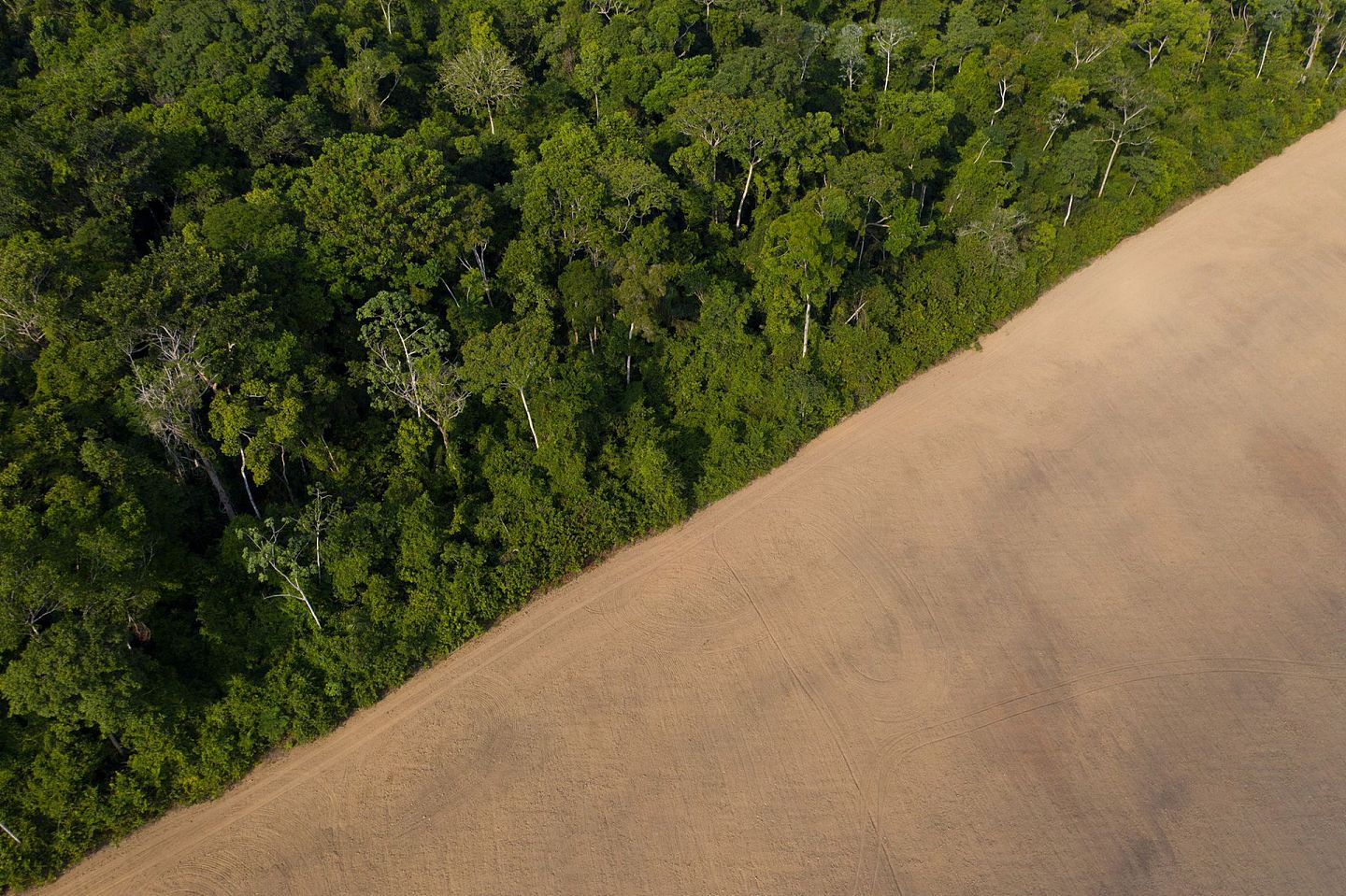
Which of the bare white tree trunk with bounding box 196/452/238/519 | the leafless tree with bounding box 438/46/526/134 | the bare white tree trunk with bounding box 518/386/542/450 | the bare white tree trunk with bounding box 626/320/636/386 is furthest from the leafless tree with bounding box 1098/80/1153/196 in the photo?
the bare white tree trunk with bounding box 196/452/238/519

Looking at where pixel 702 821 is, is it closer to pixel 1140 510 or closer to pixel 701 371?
pixel 701 371

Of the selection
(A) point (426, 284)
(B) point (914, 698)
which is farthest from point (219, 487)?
(B) point (914, 698)

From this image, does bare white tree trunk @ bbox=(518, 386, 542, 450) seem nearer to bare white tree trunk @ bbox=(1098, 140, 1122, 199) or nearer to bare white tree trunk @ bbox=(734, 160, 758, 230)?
bare white tree trunk @ bbox=(734, 160, 758, 230)

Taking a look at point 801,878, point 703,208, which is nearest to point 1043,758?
point 801,878

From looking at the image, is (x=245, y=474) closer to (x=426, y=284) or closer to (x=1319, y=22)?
(x=426, y=284)

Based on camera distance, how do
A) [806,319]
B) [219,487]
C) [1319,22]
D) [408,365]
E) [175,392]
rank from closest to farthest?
[175,392]
[219,487]
[408,365]
[806,319]
[1319,22]

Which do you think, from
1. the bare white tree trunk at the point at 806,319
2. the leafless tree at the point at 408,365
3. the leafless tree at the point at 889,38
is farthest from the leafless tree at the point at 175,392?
the leafless tree at the point at 889,38

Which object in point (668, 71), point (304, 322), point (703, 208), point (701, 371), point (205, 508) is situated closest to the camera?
point (205, 508)
